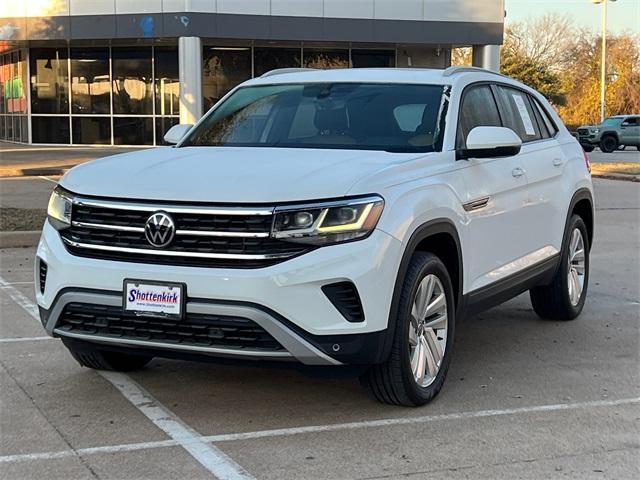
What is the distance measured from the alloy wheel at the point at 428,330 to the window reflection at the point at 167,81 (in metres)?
27.2

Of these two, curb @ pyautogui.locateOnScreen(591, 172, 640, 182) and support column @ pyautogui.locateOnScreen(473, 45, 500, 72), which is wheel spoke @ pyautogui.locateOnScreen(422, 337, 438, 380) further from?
support column @ pyautogui.locateOnScreen(473, 45, 500, 72)

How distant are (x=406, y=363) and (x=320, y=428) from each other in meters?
0.55

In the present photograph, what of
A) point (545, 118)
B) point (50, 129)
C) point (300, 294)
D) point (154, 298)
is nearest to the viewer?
point (300, 294)

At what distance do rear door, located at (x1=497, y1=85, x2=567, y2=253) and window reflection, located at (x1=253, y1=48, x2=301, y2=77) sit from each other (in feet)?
82.4

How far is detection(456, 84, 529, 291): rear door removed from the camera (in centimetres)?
517

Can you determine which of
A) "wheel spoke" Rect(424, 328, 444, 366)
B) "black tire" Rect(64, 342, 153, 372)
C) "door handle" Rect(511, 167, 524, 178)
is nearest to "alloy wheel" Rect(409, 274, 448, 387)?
"wheel spoke" Rect(424, 328, 444, 366)

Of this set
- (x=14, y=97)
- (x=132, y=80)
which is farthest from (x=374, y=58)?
(x=14, y=97)

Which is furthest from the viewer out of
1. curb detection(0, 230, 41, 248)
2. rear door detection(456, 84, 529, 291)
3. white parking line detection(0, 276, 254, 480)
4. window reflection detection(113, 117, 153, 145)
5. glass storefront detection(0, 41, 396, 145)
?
window reflection detection(113, 117, 153, 145)

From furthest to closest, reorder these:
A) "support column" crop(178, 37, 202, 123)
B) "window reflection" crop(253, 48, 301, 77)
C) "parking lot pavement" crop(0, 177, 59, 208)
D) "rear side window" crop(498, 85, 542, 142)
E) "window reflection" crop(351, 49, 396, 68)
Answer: "window reflection" crop(351, 49, 396, 68)
"window reflection" crop(253, 48, 301, 77)
"support column" crop(178, 37, 202, 123)
"parking lot pavement" crop(0, 177, 59, 208)
"rear side window" crop(498, 85, 542, 142)

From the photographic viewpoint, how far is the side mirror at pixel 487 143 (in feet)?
16.6

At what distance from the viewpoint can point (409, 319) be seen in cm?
439

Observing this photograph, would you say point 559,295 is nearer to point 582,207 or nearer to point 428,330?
point 582,207

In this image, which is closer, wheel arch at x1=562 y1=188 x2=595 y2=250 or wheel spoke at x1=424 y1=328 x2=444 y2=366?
wheel spoke at x1=424 y1=328 x2=444 y2=366

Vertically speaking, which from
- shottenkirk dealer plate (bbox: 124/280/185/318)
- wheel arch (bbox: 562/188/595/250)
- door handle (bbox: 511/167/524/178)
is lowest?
shottenkirk dealer plate (bbox: 124/280/185/318)
